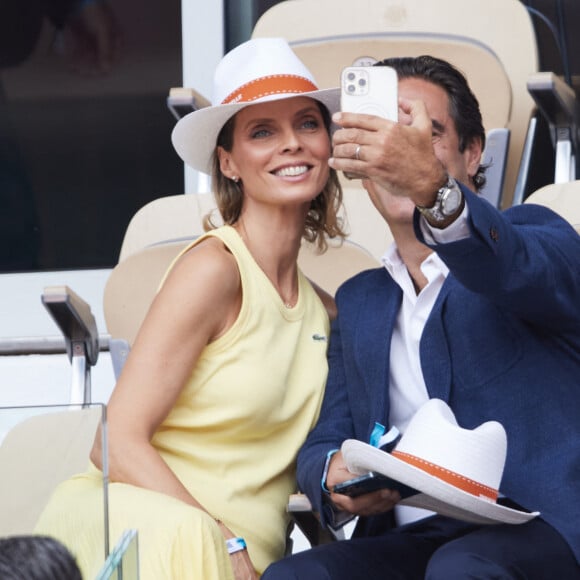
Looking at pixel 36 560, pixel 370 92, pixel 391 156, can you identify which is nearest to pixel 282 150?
pixel 370 92

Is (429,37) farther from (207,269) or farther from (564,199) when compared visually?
(207,269)

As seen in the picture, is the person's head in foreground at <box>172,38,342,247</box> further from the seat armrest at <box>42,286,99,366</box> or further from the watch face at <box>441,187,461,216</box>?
the watch face at <box>441,187,461,216</box>

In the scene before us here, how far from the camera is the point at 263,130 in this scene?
8.18 ft

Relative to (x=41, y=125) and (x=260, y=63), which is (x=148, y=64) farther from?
(x=260, y=63)

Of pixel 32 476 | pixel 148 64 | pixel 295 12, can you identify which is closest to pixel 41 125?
pixel 148 64

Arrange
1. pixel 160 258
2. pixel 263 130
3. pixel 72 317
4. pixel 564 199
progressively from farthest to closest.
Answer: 1. pixel 160 258
2. pixel 72 317
3. pixel 564 199
4. pixel 263 130

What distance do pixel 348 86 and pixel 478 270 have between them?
0.31 metres

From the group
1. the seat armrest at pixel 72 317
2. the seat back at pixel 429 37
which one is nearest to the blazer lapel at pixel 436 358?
the seat armrest at pixel 72 317

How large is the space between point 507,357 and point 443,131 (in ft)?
1.47

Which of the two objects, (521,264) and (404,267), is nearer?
(521,264)

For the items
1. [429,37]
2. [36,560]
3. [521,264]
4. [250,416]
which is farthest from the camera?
[429,37]

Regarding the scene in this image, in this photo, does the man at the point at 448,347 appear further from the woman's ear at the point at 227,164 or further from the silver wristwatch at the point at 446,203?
the woman's ear at the point at 227,164

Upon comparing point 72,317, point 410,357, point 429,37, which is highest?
point 429,37

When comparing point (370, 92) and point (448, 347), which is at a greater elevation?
point (370, 92)
